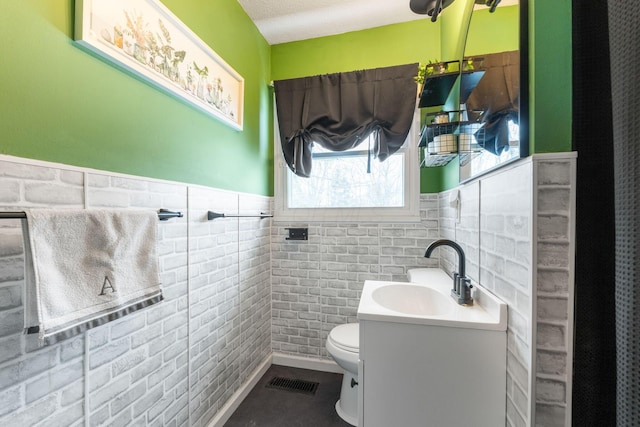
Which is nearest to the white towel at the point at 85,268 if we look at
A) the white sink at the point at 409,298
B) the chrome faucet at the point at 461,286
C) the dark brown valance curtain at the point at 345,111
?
the white sink at the point at 409,298

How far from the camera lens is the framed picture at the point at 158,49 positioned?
35.1 inches

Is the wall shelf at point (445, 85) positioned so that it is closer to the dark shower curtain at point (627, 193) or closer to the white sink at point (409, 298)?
the dark shower curtain at point (627, 193)

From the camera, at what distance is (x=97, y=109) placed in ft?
3.02

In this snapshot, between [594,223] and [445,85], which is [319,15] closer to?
[445,85]

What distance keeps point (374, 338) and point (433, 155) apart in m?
1.07

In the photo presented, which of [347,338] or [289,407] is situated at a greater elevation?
[347,338]

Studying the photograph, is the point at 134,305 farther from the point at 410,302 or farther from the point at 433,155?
the point at 433,155

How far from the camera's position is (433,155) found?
151cm

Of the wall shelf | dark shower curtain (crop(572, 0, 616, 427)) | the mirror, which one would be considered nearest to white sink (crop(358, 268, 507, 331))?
dark shower curtain (crop(572, 0, 616, 427))

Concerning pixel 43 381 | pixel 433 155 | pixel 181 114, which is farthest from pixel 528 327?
Result: pixel 181 114

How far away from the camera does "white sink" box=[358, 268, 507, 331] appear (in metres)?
0.97

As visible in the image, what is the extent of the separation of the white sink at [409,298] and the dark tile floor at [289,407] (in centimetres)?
88

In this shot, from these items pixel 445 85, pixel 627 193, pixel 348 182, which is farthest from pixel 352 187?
pixel 627 193

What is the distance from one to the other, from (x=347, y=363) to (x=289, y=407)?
24.1 inches
